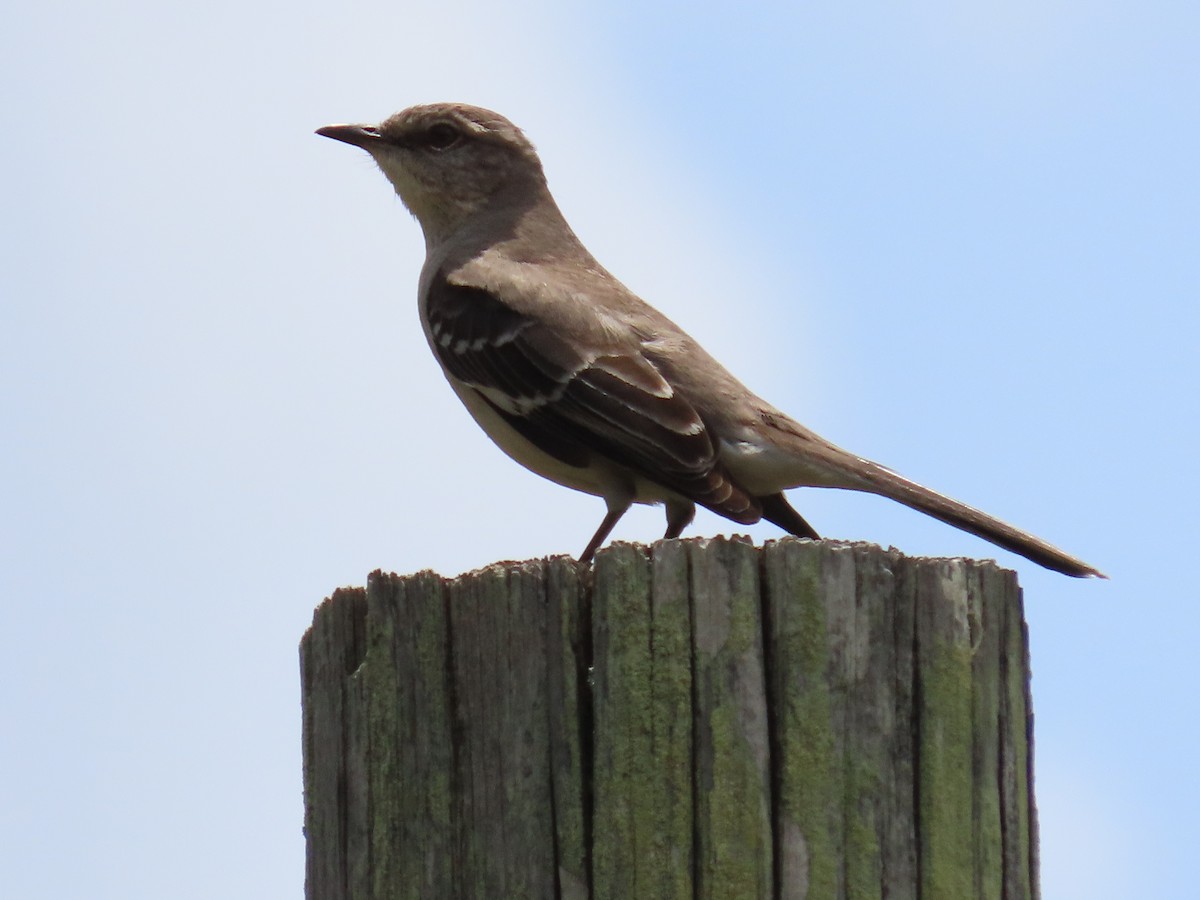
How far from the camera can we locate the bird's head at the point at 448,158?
8797 mm

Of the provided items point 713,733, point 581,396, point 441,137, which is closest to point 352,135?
point 441,137

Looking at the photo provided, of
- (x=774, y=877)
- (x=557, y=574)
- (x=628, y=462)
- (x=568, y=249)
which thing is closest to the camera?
(x=774, y=877)

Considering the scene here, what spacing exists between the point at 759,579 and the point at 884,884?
0.68m

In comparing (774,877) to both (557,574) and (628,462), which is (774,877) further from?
(628,462)

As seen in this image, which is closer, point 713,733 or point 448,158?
point 713,733

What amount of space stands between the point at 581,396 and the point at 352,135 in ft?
9.88

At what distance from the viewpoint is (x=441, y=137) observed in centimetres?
896

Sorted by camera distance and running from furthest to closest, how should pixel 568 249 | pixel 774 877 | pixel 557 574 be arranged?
1. pixel 568 249
2. pixel 557 574
3. pixel 774 877

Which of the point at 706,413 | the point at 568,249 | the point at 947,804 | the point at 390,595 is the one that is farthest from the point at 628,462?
the point at 947,804

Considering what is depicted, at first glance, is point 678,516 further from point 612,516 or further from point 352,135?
point 352,135

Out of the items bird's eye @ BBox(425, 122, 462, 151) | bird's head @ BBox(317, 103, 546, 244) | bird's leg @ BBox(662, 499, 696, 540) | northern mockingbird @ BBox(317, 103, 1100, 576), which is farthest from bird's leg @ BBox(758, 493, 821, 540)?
bird's eye @ BBox(425, 122, 462, 151)

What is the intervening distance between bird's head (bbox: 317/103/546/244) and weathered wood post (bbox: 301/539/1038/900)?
18.0 ft

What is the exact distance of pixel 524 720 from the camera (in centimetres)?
343

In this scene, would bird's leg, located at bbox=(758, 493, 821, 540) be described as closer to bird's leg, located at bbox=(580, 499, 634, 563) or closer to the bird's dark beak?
bird's leg, located at bbox=(580, 499, 634, 563)
